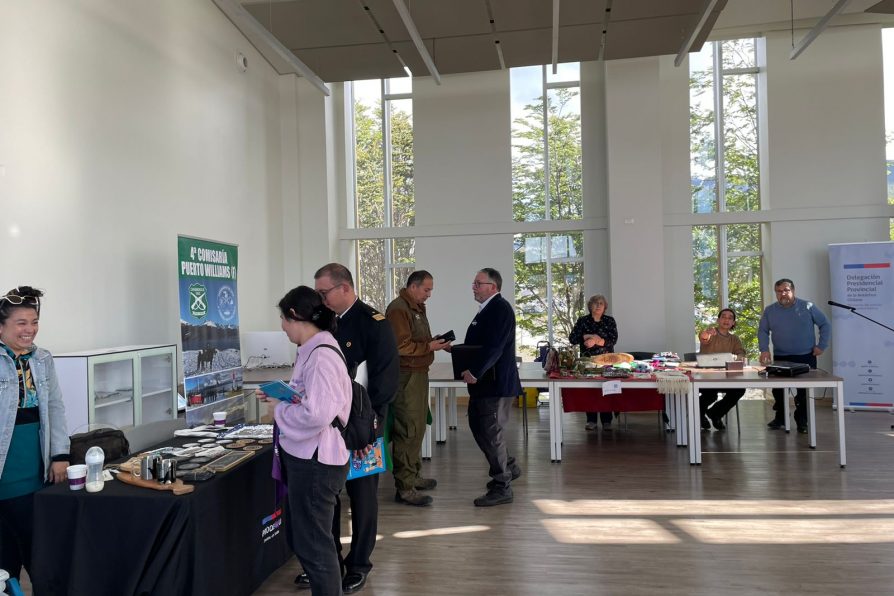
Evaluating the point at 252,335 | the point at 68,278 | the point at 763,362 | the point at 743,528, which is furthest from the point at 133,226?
the point at 763,362

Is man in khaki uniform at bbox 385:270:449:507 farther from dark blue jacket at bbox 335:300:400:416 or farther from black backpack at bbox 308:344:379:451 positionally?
black backpack at bbox 308:344:379:451

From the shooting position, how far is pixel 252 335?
294 inches

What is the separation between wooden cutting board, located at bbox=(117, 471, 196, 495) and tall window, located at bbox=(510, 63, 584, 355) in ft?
24.4

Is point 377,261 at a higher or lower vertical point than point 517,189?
lower

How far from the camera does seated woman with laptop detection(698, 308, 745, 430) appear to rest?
652 cm

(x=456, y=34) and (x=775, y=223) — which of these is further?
(x=775, y=223)

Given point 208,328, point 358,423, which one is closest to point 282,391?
point 358,423

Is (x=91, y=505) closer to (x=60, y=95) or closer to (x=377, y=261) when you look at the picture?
(x=60, y=95)

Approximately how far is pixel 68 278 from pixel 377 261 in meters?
5.59

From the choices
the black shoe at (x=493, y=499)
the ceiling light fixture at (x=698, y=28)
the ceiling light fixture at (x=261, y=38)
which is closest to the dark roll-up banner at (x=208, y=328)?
the ceiling light fixture at (x=261, y=38)

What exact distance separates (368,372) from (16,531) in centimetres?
166

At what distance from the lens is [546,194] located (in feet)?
31.1

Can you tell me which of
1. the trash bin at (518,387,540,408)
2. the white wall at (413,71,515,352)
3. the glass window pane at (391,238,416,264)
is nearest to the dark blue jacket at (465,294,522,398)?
the trash bin at (518,387,540,408)

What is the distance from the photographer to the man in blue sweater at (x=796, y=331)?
20.9 feet
